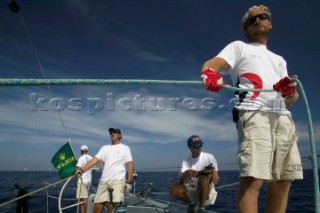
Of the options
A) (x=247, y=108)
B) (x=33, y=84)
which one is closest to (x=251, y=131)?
(x=247, y=108)

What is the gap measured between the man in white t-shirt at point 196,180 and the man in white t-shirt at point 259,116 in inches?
81.0

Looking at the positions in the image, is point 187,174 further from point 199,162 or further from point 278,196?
point 278,196

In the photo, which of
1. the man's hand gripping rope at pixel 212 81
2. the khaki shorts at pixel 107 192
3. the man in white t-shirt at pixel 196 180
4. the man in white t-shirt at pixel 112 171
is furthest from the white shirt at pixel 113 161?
the man's hand gripping rope at pixel 212 81

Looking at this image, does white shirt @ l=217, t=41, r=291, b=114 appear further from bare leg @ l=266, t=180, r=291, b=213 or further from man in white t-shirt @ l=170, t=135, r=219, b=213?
man in white t-shirt @ l=170, t=135, r=219, b=213

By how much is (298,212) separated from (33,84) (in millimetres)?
18621

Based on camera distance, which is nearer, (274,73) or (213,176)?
(274,73)

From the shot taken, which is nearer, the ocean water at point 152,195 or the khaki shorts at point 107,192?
the khaki shorts at point 107,192

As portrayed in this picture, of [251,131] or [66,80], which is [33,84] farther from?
[251,131]

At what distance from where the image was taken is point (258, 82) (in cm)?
231

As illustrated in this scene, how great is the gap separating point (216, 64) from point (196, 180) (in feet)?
10.2

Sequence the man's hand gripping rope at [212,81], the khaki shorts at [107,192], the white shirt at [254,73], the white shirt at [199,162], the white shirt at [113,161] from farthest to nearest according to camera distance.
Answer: the white shirt at [113,161]
the khaki shorts at [107,192]
the white shirt at [199,162]
the white shirt at [254,73]
the man's hand gripping rope at [212,81]

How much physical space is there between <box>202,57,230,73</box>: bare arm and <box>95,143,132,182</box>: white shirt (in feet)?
14.6

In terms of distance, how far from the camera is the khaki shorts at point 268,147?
201 cm

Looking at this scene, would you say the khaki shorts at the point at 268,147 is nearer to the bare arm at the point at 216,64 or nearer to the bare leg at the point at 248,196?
the bare leg at the point at 248,196
